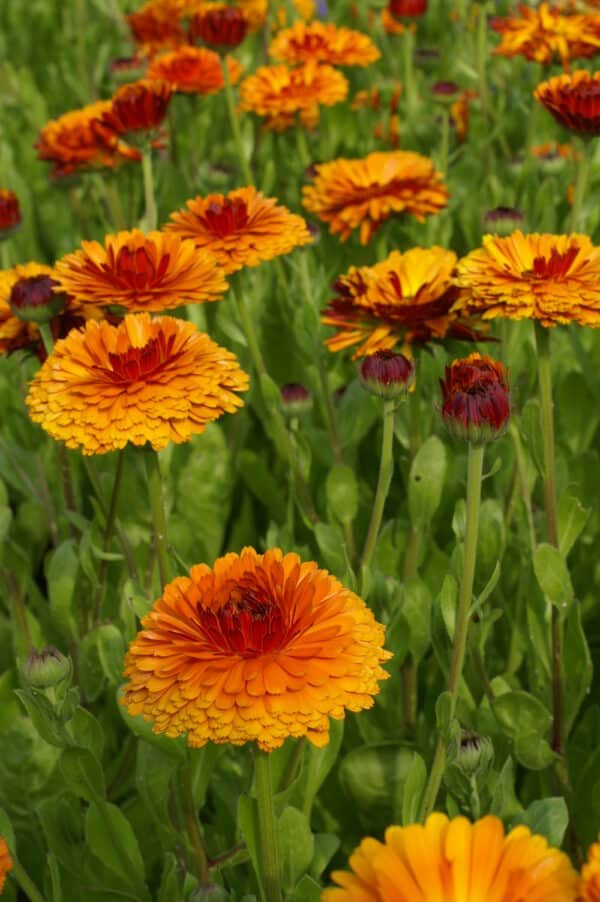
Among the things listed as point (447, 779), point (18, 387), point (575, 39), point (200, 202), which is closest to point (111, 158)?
point (18, 387)

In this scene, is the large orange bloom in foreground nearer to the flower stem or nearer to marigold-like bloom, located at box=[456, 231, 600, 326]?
the flower stem

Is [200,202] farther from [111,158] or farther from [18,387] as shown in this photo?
[111,158]

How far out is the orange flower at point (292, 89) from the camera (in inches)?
85.7

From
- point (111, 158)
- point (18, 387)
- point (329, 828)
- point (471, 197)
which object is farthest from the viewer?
point (471, 197)

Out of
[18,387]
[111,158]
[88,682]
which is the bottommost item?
[88,682]

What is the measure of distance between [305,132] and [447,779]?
2.05 m

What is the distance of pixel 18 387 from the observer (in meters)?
1.85

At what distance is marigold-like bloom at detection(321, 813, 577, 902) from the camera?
1.98 ft

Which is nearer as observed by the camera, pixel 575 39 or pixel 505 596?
pixel 505 596

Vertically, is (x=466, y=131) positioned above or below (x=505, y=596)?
above

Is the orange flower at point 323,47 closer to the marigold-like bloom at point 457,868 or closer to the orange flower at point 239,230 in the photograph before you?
the orange flower at point 239,230

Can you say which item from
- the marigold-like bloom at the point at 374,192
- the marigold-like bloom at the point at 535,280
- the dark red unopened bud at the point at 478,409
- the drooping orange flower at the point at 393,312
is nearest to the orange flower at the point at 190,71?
the marigold-like bloom at the point at 374,192

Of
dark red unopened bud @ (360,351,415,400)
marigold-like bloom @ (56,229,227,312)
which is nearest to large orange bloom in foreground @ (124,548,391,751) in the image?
dark red unopened bud @ (360,351,415,400)

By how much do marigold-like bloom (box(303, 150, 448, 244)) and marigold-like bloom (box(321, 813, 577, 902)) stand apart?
4.07 feet
